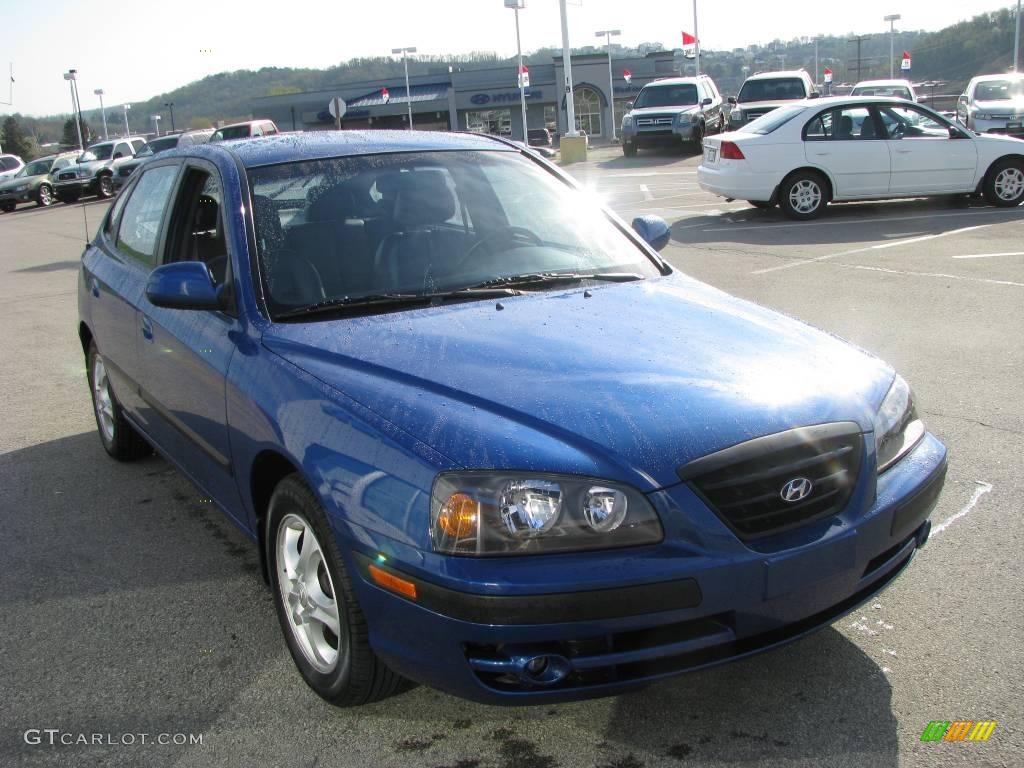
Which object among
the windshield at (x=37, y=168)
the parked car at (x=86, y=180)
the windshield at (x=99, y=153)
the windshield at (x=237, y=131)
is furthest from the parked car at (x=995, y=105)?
the windshield at (x=37, y=168)

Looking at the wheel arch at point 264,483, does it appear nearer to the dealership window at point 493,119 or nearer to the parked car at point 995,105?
the parked car at point 995,105

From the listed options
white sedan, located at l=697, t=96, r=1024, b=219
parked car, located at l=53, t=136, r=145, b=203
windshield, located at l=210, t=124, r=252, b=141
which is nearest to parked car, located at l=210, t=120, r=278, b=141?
windshield, located at l=210, t=124, r=252, b=141

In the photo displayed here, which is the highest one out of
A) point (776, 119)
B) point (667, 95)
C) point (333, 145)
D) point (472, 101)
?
point (472, 101)

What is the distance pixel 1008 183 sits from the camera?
13469mm

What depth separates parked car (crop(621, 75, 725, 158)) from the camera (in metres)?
24.7

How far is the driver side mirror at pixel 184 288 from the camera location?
11.1 feet

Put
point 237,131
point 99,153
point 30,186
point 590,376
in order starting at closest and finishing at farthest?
point 590,376, point 237,131, point 30,186, point 99,153

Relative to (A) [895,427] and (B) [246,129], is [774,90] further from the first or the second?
(A) [895,427]

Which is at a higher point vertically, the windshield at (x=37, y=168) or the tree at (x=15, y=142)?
the tree at (x=15, y=142)

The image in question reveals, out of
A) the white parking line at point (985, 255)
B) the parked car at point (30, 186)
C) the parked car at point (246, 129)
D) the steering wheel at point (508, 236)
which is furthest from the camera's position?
the parked car at point (30, 186)

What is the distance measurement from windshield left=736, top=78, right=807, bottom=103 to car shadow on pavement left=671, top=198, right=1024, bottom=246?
10526 millimetres

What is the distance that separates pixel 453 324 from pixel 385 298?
0.36m

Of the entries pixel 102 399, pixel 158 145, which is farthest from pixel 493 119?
pixel 102 399

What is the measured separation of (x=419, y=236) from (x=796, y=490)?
5.86ft
